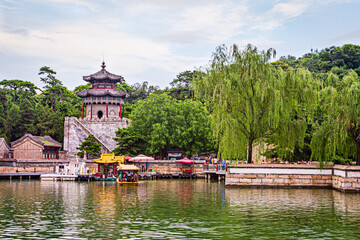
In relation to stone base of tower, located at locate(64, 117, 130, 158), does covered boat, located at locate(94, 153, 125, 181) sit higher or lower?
lower

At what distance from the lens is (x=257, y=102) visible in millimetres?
30094

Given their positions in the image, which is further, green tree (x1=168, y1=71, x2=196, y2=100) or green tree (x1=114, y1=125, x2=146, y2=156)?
green tree (x1=168, y1=71, x2=196, y2=100)

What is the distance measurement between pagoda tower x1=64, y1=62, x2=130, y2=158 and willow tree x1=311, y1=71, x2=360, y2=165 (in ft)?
102

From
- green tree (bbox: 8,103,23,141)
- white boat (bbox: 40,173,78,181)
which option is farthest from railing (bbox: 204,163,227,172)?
green tree (bbox: 8,103,23,141)

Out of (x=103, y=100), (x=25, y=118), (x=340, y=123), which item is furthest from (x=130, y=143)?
Result: (x=340, y=123)

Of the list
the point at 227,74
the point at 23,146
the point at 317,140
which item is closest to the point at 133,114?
the point at 23,146

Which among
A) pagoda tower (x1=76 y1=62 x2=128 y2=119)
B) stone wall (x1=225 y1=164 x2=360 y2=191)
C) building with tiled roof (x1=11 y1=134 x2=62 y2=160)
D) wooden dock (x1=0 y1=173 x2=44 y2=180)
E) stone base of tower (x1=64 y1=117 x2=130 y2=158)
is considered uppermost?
pagoda tower (x1=76 y1=62 x2=128 y2=119)

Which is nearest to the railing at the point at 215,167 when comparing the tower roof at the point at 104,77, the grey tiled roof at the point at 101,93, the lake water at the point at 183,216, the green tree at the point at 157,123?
the green tree at the point at 157,123

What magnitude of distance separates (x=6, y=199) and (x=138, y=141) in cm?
2737

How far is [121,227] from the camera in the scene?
49.8 ft

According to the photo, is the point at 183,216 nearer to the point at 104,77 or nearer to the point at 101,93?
the point at 101,93

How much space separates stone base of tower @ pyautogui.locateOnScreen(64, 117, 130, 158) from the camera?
187ft

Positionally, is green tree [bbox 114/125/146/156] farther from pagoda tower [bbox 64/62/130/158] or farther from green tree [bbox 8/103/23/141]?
green tree [bbox 8/103/23/141]

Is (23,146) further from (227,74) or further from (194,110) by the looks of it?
(227,74)
